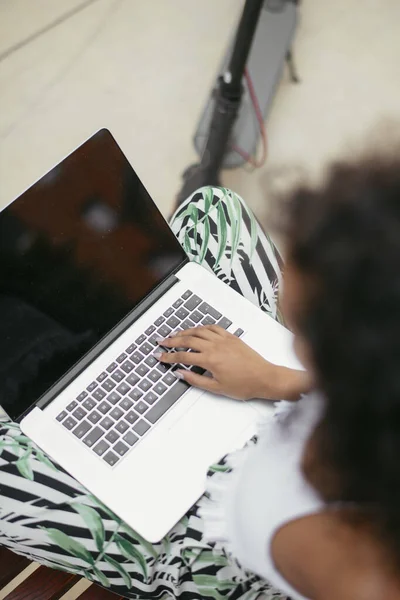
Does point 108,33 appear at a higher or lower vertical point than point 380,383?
higher

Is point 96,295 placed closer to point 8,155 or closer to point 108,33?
point 8,155

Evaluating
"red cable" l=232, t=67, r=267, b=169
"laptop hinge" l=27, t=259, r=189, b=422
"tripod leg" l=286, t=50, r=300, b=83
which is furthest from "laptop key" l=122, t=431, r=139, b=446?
"tripod leg" l=286, t=50, r=300, b=83

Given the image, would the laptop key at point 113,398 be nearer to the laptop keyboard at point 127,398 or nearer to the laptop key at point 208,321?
the laptop keyboard at point 127,398

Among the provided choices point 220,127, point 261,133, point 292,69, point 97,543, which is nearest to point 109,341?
point 97,543

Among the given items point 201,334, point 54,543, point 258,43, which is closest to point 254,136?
point 258,43

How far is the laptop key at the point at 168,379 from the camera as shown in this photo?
72 centimetres

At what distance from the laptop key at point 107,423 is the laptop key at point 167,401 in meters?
0.04

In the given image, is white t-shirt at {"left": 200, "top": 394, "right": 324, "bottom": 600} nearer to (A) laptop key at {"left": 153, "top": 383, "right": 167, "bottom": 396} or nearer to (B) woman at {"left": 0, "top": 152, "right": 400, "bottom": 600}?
(B) woman at {"left": 0, "top": 152, "right": 400, "bottom": 600}

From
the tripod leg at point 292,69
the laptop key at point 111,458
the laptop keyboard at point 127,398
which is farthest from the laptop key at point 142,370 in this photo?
the tripod leg at point 292,69

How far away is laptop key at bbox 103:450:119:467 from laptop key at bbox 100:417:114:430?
0.03 m

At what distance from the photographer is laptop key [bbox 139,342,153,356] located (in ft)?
2.43

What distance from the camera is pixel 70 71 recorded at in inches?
58.4

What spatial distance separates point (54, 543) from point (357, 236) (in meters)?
0.49

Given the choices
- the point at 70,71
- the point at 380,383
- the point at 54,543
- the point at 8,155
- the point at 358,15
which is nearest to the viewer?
the point at 380,383
